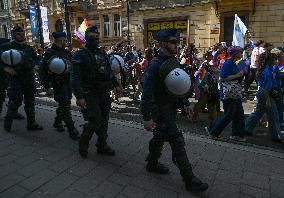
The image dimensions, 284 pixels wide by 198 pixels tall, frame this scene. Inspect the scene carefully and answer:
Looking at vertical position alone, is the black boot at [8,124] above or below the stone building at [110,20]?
below

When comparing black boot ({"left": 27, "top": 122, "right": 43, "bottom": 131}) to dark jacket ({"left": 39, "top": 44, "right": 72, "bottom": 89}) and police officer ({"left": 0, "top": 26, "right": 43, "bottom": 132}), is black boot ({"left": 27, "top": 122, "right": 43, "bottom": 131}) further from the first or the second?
dark jacket ({"left": 39, "top": 44, "right": 72, "bottom": 89})

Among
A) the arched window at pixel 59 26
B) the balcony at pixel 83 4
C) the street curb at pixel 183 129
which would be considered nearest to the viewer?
the street curb at pixel 183 129

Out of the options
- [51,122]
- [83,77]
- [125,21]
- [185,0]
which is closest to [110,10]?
[125,21]

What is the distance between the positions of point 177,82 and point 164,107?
0.43m

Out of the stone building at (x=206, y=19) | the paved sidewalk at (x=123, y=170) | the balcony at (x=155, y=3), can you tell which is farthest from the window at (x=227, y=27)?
the paved sidewalk at (x=123, y=170)

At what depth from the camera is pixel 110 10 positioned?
24.4m

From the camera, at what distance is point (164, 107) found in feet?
12.1

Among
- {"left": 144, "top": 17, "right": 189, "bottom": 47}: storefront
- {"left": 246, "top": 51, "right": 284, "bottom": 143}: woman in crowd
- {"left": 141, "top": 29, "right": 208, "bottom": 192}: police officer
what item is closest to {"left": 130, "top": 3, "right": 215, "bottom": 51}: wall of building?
{"left": 144, "top": 17, "right": 189, "bottom": 47}: storefront

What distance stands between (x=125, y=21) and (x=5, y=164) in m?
20.5

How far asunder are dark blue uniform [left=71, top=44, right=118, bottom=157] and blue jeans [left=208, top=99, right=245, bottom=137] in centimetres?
229

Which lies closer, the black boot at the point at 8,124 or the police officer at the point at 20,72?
the police officer at the point at 20,72

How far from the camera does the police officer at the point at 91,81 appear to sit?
433 centimetres

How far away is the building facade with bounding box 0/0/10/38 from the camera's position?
111ft

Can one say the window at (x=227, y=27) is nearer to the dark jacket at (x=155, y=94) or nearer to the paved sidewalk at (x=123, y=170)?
the paved sidewalk at (x=123, y=170)
